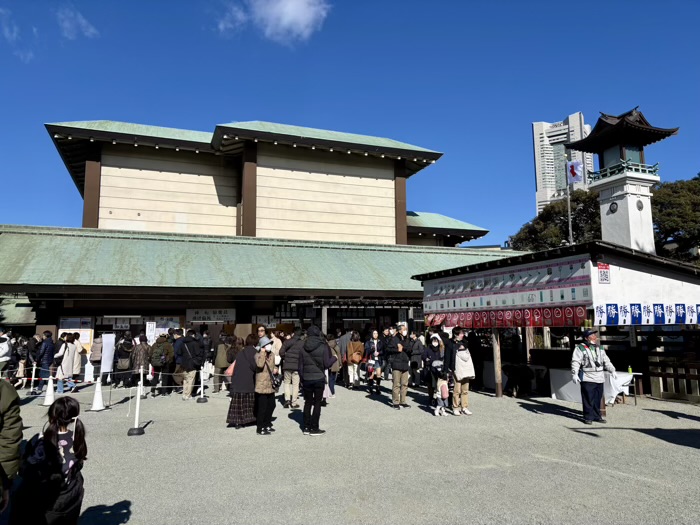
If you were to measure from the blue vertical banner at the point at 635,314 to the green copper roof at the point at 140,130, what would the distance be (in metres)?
20.3

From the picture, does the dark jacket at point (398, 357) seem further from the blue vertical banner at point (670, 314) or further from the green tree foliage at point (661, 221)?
the green tree foliage at point (661, 221)

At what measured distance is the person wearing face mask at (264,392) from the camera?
8.56 m

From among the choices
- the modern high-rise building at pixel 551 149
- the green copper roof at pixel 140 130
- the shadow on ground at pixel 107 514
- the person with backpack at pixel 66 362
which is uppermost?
the modern high-rise building at pixel 551 149

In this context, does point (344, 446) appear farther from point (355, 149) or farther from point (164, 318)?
point (355, 149)

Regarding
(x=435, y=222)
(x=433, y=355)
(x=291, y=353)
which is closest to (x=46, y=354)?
(x=291, y=353)

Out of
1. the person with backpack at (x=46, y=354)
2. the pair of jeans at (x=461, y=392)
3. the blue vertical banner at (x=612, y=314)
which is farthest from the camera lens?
the person with backpack at (x=46, y=354)

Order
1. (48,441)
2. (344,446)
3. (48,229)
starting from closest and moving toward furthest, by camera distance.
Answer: (48,441), (344,446), (48,229)

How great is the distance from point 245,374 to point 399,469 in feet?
12.1

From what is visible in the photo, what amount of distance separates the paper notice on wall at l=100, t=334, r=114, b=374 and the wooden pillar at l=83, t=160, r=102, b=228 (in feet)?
30.3

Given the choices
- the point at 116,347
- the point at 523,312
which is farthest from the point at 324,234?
the point at 523,312

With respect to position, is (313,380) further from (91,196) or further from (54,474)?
(91,196)

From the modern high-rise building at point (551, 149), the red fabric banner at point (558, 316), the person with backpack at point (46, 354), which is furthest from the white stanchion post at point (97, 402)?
the modern high-rise building at point (551, 149)

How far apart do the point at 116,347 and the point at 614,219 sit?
85.5ft

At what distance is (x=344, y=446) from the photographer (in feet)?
25.1
